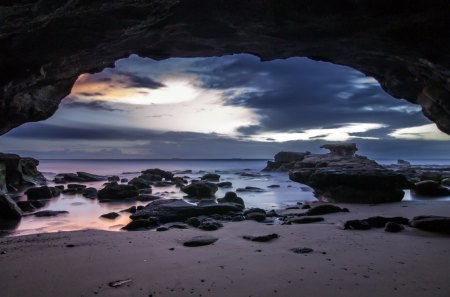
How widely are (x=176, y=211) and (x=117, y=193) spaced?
960 cm

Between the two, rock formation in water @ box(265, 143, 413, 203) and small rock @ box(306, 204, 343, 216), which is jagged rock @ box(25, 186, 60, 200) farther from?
small rock @ box(306, 204, 343, 216)

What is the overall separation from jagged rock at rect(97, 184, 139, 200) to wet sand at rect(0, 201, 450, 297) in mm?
12163

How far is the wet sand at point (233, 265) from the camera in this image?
16.3 ft

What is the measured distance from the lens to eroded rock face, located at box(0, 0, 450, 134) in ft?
22.2

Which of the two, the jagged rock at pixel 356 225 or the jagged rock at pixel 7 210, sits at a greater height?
the jagged rock at pixel 356 225

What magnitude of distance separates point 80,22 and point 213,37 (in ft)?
11.7

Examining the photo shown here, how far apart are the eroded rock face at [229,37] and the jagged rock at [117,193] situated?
1015 centimetres

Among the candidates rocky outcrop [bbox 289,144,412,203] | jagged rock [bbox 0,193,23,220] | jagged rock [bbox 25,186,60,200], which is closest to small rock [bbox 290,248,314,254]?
rocky outcrop [bbox 289,144,412,203]

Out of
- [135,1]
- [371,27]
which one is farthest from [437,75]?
[135,1]

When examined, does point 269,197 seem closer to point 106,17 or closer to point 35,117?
point 35,117

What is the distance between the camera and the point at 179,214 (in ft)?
43.7

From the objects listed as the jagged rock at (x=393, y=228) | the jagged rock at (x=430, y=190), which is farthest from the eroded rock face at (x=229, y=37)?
the jagged rock at (x=430, y=190)

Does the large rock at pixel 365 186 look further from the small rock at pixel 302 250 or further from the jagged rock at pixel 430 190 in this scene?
the small rock at pixel 302 250

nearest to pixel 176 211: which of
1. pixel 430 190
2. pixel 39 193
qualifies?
pixel 39 193
